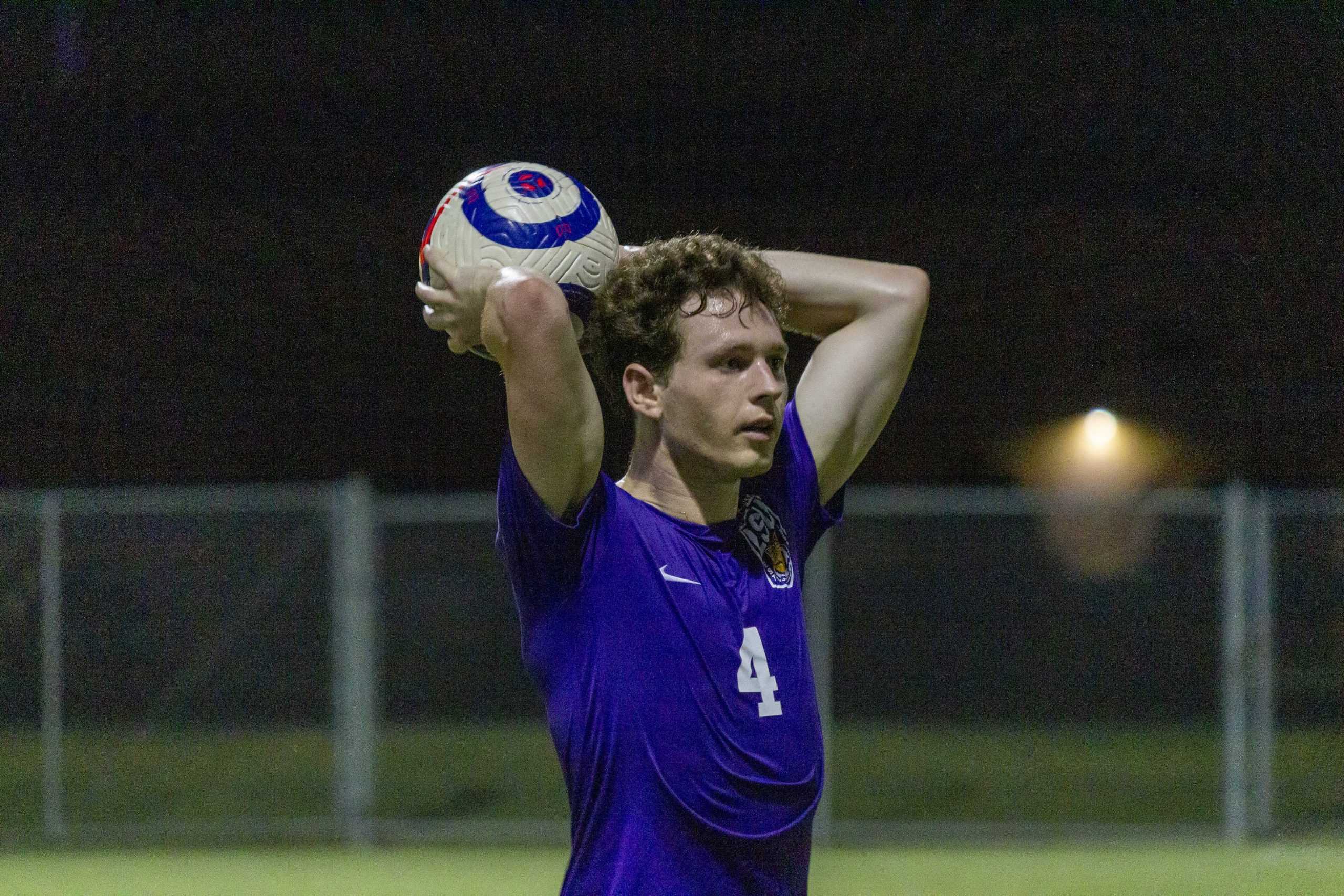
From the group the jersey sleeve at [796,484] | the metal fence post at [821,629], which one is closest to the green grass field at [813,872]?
the metal fence post at [821,629]

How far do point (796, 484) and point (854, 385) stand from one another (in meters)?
A: 0.24

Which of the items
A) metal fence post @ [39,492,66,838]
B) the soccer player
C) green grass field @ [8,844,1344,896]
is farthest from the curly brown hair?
metal fence post @ [39,492,66,838]

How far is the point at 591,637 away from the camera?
221 cm

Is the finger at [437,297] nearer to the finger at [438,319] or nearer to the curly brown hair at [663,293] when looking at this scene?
the finger at [438,319]

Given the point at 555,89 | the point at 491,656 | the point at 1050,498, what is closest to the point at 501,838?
the point at 491,656

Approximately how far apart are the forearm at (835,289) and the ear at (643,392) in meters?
0.40

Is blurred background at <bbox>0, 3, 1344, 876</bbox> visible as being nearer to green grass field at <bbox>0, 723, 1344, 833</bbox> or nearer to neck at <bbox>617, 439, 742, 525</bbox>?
green grass field at <bbox>0, 723, 1344, 833</bbox>

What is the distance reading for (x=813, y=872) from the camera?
738 centimetres

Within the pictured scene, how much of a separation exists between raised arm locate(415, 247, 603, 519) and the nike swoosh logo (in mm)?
177

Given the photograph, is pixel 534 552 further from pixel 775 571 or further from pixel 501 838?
pixel 501 838

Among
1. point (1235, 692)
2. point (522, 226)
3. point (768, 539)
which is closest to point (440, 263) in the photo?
point (522, 226)

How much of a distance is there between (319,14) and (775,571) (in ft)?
45.4

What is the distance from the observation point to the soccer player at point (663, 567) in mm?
2152

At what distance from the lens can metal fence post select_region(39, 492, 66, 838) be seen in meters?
8.23
